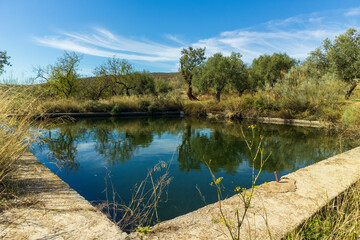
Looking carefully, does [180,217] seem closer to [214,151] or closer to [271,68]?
[214,151]

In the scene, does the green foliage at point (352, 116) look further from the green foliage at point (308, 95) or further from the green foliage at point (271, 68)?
the green foliage at point (271, 68)

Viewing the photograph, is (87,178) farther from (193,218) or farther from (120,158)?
(193,218)

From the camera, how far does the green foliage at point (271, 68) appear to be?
23.8 metres

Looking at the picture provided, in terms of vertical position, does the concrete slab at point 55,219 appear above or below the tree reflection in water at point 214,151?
above

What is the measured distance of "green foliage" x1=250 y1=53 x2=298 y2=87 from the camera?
23812 millimetres

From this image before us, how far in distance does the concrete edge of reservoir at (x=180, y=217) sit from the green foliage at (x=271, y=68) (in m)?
22.6

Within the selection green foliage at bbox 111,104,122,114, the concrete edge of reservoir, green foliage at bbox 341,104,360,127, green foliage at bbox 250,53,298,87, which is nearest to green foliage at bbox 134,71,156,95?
green foliage at bbox 111,104,122,114

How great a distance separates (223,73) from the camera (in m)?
18.2

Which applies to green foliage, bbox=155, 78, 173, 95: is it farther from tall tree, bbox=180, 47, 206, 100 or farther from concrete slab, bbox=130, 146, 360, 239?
concrete slab, bbox=130, 146, 360, 239

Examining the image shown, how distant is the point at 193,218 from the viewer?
68.8 inches

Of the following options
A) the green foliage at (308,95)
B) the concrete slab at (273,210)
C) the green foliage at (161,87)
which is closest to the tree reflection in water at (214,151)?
the concrete slab at (273,210)

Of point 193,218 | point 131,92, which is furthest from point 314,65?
point 193,218

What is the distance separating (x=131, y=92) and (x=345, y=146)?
20.4 meters

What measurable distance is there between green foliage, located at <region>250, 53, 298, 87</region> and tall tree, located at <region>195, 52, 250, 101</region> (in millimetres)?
4952
